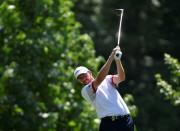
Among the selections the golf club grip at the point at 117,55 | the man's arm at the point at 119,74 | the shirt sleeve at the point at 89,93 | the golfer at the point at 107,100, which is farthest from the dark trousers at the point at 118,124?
the golf club grip at the point at 117,55

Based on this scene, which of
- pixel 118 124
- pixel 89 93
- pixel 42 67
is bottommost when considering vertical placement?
pixel 118 124

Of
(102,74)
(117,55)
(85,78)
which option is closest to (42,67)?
(85,78)

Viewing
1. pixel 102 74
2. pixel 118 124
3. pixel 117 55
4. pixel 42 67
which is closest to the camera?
pixel 117 55

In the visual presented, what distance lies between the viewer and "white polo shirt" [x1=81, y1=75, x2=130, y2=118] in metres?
11.4

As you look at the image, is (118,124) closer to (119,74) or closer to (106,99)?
(106,99)

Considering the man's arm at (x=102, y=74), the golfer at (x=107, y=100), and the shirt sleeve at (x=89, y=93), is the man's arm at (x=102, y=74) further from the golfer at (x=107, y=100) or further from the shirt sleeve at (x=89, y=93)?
the shirt sleeve at (x=89, y=93)

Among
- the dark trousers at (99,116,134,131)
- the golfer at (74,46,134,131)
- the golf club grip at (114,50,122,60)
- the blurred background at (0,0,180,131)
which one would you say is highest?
the blurred background at (0,0,180,131)

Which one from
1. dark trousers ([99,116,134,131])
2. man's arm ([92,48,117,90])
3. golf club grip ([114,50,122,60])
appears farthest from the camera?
dark trousers ([99,116,134,131])

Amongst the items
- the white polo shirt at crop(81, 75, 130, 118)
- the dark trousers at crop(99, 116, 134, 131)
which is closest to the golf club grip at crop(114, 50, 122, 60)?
the white polo shirt at crop(81, 75, 130, 118)

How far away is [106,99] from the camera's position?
11453mm

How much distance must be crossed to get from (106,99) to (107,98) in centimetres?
2

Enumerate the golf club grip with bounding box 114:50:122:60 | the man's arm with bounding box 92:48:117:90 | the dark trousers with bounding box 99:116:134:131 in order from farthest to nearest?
the dark trousers with bounding box 99:116:134:131 → the man's arm with bounding box 92:48:117:90 → the golf club grip with bounding box 114:50:122:60

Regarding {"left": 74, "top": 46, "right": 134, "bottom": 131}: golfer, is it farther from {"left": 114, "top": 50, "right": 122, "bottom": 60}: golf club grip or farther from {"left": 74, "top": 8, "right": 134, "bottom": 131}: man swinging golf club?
{"left": 114, "top": 50, "right": 122, "bottom": 60}: golf club grip

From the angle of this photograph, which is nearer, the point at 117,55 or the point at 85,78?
the point at 117,55
